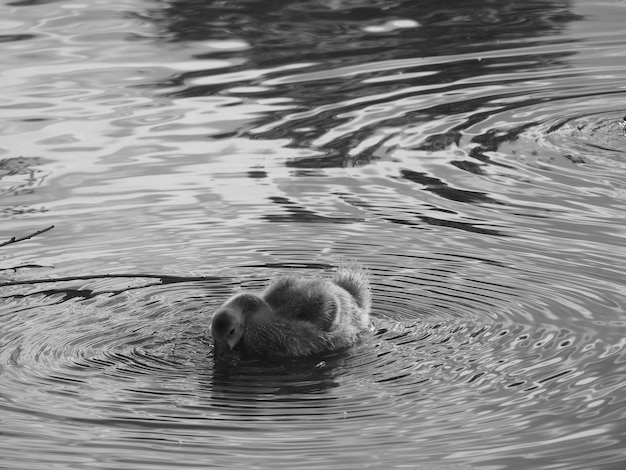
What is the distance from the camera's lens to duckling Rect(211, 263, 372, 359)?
8430 mm

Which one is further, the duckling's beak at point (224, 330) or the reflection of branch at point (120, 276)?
the reflection of branch at point (120, 276)

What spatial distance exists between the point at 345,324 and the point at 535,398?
1.85 meters

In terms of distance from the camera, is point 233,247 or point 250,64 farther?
point 250,64

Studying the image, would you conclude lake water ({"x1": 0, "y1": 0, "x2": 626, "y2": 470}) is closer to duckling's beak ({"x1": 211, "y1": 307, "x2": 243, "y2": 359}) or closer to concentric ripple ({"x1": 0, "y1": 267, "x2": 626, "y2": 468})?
concentric ripple ({"x1": 0, "y1": 267, "x2": 626, "y2": 468})

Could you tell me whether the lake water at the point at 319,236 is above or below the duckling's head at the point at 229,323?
below

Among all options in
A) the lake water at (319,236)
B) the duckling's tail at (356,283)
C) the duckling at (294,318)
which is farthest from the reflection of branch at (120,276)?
the duckling's tail at (356,283)

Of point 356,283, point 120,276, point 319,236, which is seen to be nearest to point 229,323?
point 120,276

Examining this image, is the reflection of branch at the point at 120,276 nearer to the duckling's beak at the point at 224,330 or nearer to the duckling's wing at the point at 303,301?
the duckling's wing at the point at 303,301

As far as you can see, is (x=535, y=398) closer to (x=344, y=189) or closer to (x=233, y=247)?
(x=233, y=247)

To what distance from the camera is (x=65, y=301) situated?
30.3 feet

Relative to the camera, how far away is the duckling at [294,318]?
8430 millimetres

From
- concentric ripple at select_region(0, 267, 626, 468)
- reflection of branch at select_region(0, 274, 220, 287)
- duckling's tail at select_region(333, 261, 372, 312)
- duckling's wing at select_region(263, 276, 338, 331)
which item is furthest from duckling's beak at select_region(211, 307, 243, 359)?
duckling's tail at select_region(333, 261, 372, 312)

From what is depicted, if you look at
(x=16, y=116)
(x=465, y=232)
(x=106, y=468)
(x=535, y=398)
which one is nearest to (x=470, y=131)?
(x=465, y=232)

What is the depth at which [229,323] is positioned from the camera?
8328 millimetres
